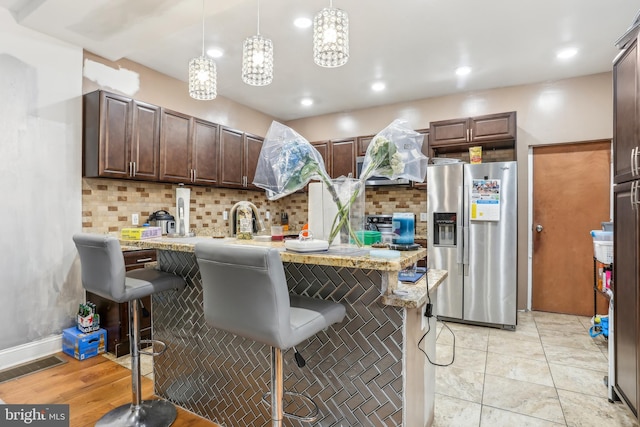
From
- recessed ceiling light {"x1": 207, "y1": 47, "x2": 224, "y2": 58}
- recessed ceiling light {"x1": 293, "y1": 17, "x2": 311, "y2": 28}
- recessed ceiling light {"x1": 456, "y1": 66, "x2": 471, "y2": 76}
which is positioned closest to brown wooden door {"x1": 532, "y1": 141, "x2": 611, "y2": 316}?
recessed ceiling light {"x1": 456, "y1": 66, "x2": 471, "y2": 76}

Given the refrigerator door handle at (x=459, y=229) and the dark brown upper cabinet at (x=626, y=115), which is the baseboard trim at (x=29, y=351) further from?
the dark brown upper cabinet at (x=626, y=115)

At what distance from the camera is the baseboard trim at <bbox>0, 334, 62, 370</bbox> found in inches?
104

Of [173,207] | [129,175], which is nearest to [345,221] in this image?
[129,175]

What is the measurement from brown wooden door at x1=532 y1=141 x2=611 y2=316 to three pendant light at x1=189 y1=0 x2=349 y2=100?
3.60 metres

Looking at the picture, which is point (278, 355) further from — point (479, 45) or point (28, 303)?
point (479, 45)

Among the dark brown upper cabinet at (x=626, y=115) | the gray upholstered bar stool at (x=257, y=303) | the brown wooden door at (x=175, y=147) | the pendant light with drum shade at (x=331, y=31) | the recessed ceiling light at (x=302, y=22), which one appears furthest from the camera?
the brown wooden door at (x=175, y=147)

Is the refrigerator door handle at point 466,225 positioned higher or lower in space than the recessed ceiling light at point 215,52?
lower

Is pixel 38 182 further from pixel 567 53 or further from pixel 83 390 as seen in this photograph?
pixel 567 53

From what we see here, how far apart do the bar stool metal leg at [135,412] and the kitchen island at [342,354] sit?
175 mm

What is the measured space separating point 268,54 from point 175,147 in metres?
2.14

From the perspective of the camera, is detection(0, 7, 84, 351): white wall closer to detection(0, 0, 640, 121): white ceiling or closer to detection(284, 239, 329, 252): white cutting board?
detection(0, 0, 640, 121): white ceiling

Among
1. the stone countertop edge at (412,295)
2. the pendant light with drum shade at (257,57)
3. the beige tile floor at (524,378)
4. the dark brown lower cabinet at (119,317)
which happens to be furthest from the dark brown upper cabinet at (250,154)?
the stone countertop edge at (412,295)

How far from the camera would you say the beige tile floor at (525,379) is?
2062 mm

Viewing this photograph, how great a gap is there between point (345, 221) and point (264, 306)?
0.60 meters
